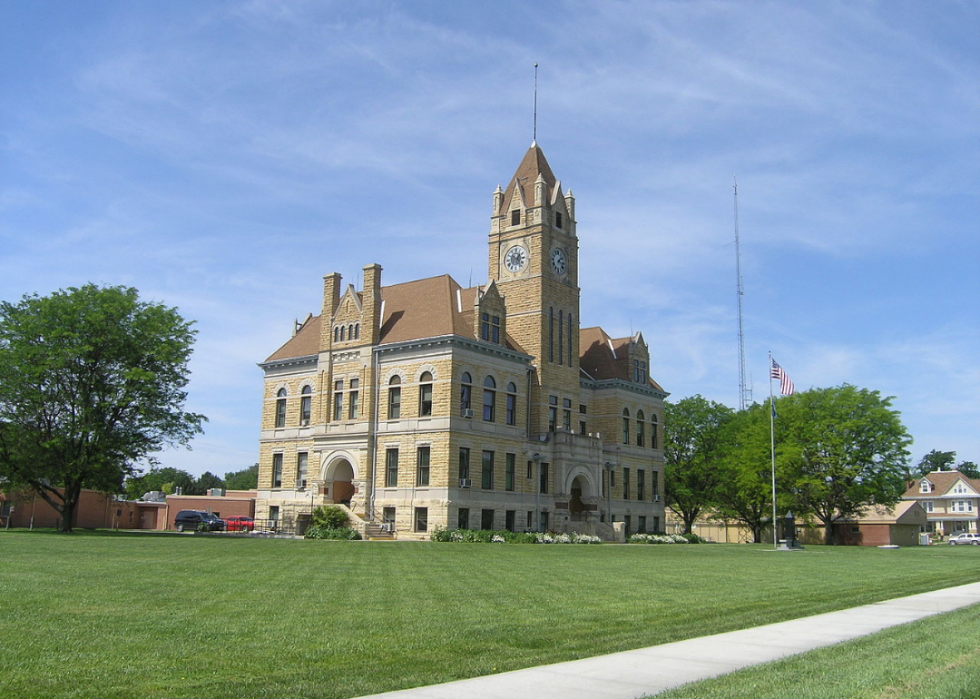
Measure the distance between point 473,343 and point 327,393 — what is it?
1156 cm

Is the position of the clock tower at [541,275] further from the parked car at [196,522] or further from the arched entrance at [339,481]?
the parked car at [196,522]

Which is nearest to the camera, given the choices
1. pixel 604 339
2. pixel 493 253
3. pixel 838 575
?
pixel 838 575

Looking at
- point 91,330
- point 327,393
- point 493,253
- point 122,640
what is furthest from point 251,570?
point 493,253

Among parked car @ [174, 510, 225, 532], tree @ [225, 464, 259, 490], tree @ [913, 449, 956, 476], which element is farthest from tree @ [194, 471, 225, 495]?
tree @ [913, 449, 956, 476]

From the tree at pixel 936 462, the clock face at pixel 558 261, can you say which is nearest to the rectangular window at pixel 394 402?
the clock face at pixel 558 261

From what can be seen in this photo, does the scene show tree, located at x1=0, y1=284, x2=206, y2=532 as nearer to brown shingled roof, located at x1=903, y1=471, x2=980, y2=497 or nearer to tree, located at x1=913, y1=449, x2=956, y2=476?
brown shingled roof, located at x1=903, y1=471, x2=980, y2=497

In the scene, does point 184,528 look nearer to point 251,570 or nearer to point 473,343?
point 473,343

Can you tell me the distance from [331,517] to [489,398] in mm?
12267

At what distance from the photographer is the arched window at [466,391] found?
54.2 meters

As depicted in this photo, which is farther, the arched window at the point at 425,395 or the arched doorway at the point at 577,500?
the arched doorway at the point at 577,500

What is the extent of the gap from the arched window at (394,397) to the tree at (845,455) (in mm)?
31120

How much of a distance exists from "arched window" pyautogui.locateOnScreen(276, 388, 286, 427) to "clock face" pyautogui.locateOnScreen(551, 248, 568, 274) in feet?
69.9

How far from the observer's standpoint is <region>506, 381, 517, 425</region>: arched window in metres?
57.8

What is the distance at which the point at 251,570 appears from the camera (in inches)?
881
